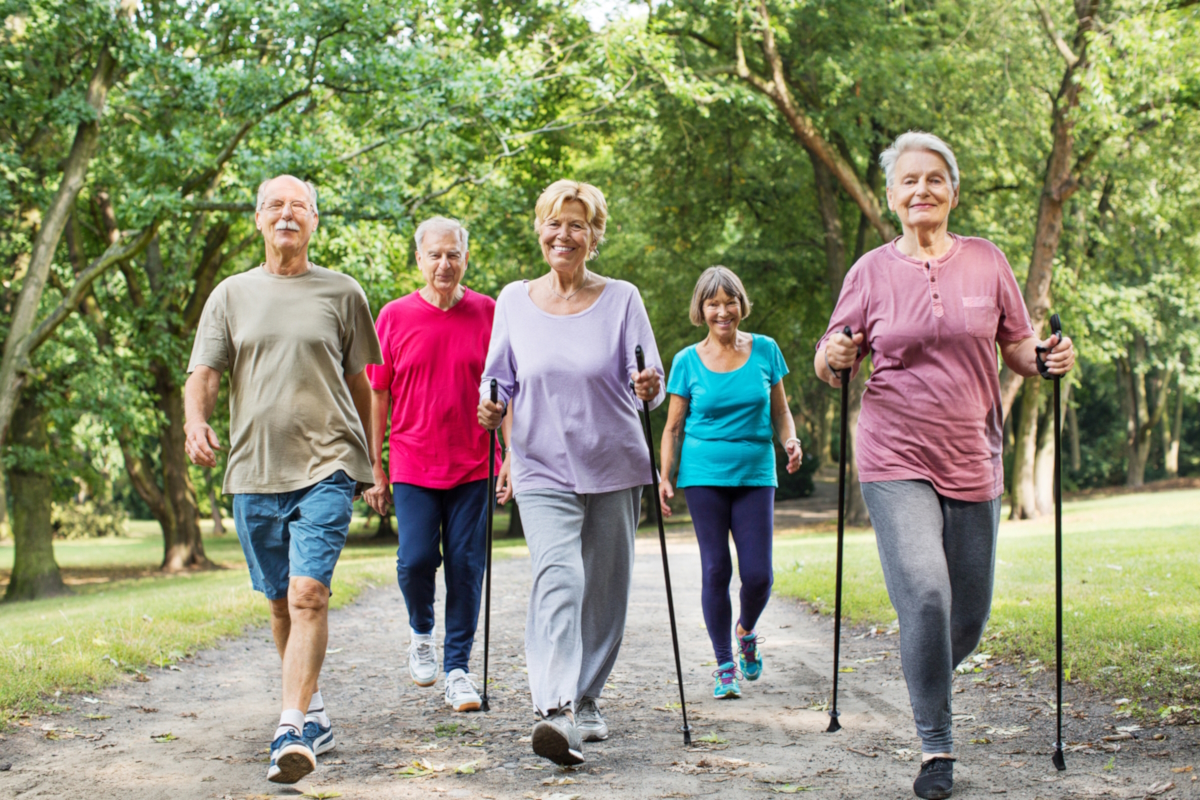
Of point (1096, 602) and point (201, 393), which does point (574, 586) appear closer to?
point (201, 393)

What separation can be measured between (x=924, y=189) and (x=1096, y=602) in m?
4.85

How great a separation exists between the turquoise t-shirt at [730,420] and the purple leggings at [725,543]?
87 mm

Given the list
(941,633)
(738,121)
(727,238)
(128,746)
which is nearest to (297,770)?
(128,746)

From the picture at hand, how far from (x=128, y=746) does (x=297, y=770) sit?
1333 millimetres

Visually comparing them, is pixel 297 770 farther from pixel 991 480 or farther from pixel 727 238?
pixel 727 238

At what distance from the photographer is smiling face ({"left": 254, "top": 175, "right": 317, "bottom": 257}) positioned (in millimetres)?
4781

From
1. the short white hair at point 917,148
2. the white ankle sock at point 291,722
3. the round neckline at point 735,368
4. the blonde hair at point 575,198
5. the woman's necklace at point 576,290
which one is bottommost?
the white ankle sock at point 291,722

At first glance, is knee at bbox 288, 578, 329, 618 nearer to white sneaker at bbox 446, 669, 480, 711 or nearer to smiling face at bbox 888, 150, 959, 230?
white sneaker at bbox 446, 669, 480, 711

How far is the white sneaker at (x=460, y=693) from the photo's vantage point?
564 cm

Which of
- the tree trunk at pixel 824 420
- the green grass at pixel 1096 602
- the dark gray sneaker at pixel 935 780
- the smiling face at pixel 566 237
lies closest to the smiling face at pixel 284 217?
the smiling face at pixel 566 237

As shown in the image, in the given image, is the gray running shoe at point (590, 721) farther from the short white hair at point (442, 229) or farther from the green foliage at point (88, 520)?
the green foliage at point (88, 520)

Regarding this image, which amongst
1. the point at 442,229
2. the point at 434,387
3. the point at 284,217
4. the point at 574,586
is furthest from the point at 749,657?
the point at 284,217

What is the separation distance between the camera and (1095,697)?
5.40 meters

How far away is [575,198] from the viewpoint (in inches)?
189
